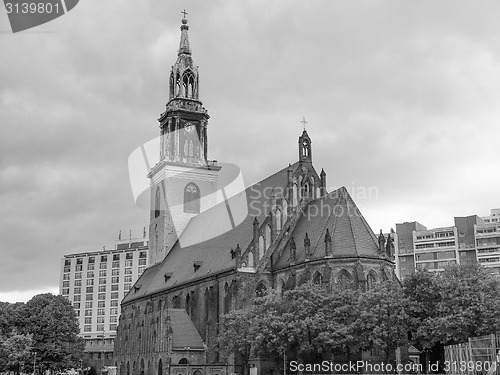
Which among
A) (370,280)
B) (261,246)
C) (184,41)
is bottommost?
(370,280)

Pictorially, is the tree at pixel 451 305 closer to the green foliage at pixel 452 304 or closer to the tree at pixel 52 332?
the green foliage at pixel 452 304

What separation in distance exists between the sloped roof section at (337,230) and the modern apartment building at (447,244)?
69.6 metres

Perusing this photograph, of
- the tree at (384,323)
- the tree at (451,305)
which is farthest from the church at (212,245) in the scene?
the tree at (451,305)

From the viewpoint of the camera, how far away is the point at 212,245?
260 ft

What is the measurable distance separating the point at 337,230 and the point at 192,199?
35640mm

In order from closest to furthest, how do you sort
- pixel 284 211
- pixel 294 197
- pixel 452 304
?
pixel 452 304 → pixel 284 211 → pixel 294 197

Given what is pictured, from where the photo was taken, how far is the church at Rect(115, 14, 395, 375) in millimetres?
62219

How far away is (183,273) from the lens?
80812mm

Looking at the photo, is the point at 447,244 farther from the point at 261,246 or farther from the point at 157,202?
the point at 261,246

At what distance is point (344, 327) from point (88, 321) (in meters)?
135

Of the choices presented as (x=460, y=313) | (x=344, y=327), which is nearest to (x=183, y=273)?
(x=344, y=327)

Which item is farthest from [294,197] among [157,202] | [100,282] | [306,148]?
[100,282]

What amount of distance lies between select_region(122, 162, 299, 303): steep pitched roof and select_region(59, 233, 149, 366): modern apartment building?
7509 cm

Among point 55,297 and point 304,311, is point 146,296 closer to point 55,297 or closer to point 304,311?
point 55,297
